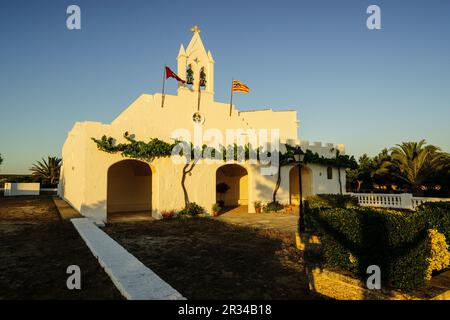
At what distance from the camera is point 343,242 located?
5.72 m

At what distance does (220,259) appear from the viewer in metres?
7.90

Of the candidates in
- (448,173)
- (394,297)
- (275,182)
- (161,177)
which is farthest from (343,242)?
(448,173)

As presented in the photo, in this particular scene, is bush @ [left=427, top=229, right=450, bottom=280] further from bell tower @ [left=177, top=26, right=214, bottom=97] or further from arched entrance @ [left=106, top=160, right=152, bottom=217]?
arched entrance @ [left=106, top=160, right=152, bottom=217]

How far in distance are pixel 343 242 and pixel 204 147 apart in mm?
12616

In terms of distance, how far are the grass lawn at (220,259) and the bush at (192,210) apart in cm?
319

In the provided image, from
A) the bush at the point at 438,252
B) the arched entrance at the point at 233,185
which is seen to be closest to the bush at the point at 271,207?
the arched entrance at the point at 233,185

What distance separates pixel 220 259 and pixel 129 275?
272 cm

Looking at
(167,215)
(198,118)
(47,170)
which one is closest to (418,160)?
(198,118)

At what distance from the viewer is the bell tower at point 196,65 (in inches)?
731

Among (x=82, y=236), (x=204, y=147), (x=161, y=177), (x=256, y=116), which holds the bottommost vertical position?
(x=82, y=236)

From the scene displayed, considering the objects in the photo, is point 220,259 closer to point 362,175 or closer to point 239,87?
point 239,87

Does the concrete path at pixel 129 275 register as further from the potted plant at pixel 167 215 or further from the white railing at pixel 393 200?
the white railing at pixel 393 200
